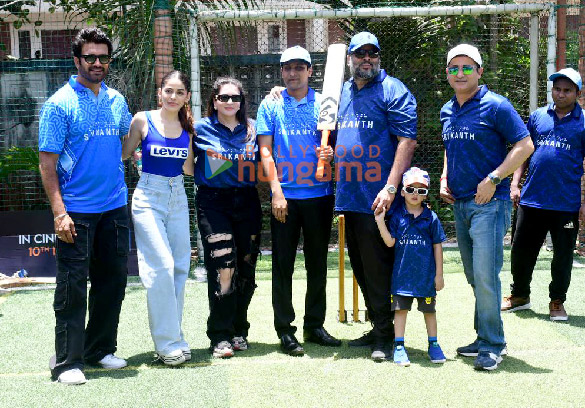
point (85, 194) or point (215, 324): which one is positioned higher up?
point (85, 194)

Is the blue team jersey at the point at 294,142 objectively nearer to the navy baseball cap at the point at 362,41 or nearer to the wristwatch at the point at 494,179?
the navy baseball cap at the point at 362,41

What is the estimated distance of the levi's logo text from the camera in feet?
16.8

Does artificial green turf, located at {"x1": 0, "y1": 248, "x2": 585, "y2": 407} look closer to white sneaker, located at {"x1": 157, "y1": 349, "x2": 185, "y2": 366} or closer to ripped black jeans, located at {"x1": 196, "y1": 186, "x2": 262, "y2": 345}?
white sneaker, located at {"x1": 157, "y1": 349, "x2": 185, "y2": 366}

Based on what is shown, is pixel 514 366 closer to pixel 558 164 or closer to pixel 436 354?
pixel 436 354

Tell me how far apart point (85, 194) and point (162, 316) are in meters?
0.97

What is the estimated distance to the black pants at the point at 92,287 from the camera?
484 cm

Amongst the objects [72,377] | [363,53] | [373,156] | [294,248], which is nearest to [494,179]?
[373,156]

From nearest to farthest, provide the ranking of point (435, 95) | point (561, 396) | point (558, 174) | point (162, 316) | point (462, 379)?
point (561, 396), point (462, 379), point (162, 316), point (558, 174), point (435, 95)

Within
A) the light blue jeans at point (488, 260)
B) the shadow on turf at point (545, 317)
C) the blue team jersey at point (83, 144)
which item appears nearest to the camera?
the blue team jersey at point (83, 144)

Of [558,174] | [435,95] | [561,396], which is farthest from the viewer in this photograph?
[435,95]

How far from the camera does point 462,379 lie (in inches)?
187

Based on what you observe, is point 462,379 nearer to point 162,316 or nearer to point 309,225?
point 309,225

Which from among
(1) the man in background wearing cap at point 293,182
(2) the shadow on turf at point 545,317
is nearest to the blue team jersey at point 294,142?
(1) the man in background wearing cap at point 293,182

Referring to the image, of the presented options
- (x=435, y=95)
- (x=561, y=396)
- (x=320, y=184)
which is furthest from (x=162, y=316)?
(x=435, y=95)
